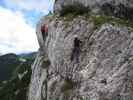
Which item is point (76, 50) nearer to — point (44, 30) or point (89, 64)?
point (89, 64)

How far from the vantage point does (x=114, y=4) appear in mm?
28000

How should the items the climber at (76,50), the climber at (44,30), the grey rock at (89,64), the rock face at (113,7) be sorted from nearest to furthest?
the grey rock at (89,64)
the climber at (76,50)
the rock face at (113,7)
the climber at (44,30)

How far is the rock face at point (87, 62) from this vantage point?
2142 centimetres

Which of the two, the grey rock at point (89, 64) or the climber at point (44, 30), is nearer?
the grey rock at point (89, 64)

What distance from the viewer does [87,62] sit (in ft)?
77.5

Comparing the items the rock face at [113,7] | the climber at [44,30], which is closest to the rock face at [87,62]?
the climber at [44,30]

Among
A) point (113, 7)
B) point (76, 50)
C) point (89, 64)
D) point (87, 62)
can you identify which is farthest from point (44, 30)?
point (89, 64)

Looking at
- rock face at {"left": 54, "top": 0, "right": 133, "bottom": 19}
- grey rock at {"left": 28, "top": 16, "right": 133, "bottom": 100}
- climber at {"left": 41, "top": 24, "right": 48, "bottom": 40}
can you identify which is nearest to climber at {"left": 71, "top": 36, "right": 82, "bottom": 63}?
grey rock at {"left": 28, "top": 16, "right": 133, "bottom": 100}

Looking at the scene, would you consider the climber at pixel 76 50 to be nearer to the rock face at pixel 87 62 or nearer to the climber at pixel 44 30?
the rock face at pixel 87 62

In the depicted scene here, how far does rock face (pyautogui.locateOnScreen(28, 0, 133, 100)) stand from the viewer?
2142cm

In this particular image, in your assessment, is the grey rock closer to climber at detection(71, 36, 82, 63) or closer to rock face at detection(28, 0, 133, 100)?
rock face at detection(28, 0, 133, 100)

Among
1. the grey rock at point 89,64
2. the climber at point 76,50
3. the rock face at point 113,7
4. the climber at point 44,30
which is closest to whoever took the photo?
the grey rock at point 89,64

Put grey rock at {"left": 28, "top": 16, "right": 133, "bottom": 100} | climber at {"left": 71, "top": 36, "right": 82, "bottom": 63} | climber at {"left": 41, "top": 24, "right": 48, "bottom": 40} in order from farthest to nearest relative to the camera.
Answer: climber at {"left": 41, "top": 24, "right": 48, "bottom": 40} < climber at {"left": 71, "top": 36, "right": 82, "bottom": 63} < grey rock at {"left": 28, "top": 16, "right": 133, "bottom": 100}

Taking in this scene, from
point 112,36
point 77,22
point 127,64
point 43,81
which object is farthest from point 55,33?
point 127,64
